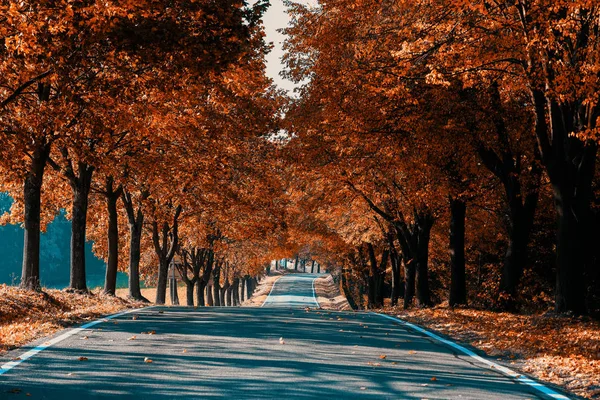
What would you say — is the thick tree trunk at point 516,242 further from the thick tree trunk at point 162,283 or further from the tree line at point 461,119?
the thick tree trunk at point 162,283

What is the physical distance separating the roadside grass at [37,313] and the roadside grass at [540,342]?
7024 millimetres

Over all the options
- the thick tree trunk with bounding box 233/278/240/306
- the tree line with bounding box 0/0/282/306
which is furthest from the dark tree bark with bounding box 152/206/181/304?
the thick tree trunk with bounding box 233/278/240/306

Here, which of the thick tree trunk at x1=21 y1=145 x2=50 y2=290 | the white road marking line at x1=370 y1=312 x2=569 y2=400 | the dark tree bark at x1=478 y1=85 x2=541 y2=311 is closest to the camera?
the white road marking line at x1=370 y1=312 x2=569 y2=400

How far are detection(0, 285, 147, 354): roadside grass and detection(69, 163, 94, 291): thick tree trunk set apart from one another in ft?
5.40

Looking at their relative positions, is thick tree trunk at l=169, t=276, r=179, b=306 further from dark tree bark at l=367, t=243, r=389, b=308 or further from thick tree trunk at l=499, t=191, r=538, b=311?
thick tree trunk at l=499, t=191, r=538, b=311

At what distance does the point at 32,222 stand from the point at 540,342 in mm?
12736

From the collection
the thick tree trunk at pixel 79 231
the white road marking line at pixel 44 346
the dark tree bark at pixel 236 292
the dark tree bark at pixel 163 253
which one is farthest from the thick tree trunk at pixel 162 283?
the dark tree bark at pixel 236 292

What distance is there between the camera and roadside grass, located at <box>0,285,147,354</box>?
11117 mm

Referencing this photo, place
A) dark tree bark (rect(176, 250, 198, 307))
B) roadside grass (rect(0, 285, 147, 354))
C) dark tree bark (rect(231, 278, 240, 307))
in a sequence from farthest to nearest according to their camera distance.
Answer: dark tree bark (rect(231, 278, 240, 307)), dark tree bark (rect(176, 250, 198, 307)), roadside grass (rect(0, 285, 147, 354))

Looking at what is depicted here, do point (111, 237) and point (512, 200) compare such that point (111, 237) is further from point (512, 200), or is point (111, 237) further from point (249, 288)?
point (249, 288)

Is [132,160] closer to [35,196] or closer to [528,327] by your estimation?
[35,196]

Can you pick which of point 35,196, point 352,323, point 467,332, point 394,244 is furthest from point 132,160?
point 394,244

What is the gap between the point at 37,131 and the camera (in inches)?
579

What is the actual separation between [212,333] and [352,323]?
4.15m
